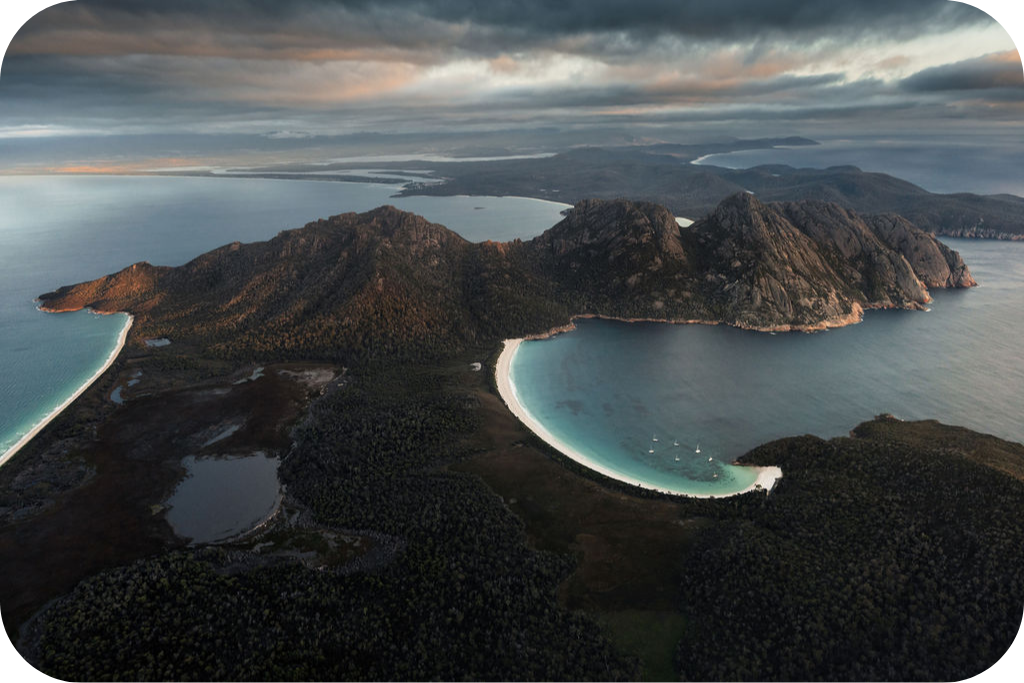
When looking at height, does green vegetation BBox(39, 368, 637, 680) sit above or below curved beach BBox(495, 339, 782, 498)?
above

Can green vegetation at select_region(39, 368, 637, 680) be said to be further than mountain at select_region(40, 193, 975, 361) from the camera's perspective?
No

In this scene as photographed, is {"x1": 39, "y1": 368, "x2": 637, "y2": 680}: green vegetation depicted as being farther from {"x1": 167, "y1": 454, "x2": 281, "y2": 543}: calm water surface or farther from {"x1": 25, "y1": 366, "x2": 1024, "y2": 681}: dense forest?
{"x1": 167, "y1": 454, "x2": 281, "y2": 543}: calm water surface

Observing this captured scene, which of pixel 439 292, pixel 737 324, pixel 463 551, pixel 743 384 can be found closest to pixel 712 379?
pixel 743 384

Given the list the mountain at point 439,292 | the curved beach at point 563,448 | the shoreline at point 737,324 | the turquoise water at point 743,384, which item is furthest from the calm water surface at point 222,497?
the shoreline at point 737,324

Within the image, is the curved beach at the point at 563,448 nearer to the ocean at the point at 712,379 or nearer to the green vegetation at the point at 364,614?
the ocean at the point at 712,379

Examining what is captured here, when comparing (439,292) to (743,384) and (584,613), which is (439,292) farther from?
(584,613)

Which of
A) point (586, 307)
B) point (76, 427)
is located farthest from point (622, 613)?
point (586, 307)

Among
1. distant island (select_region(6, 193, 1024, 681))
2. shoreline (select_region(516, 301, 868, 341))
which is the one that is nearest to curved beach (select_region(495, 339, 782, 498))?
distant island (select_region(6, 193, 1024, 681))
